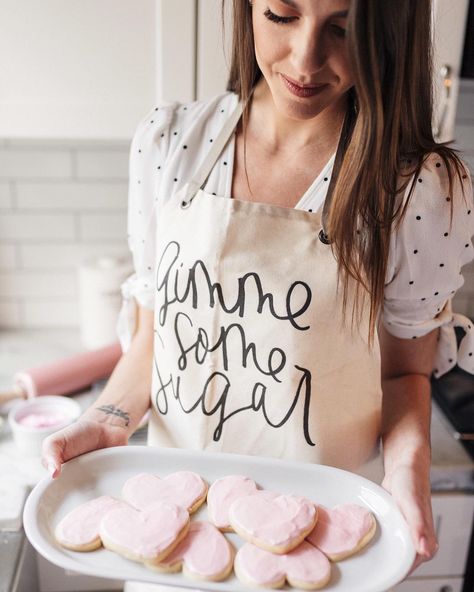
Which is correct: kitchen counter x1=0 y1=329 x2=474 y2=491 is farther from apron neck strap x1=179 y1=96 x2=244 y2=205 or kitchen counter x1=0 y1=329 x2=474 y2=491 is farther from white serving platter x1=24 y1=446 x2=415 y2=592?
apron neck strap x1=179 y1=96 x2=244 y2=205

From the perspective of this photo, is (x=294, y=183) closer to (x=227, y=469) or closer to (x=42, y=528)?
(x=227, y=469)

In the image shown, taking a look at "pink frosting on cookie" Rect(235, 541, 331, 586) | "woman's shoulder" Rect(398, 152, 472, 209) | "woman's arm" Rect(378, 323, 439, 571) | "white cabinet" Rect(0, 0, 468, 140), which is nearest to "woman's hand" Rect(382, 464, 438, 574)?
"woman's arm" Rect(378, 323, 439, 571)

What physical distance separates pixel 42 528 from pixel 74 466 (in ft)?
0.31

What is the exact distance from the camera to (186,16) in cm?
115

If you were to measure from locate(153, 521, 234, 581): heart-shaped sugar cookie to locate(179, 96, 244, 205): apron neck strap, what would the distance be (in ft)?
1.41

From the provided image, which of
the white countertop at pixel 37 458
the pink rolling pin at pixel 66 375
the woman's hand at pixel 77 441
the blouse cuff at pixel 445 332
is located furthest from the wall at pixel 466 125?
the pink rolling pin at pixel 66 375

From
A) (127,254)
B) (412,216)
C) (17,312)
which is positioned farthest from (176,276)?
(17,312)

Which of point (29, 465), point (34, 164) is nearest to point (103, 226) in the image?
point (34, 164)

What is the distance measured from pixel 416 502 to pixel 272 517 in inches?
6.6

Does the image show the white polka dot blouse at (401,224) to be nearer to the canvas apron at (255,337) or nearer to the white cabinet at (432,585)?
the canvas apron at (255,337)

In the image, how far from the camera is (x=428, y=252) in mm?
857

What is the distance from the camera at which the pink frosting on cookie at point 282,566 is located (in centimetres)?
71

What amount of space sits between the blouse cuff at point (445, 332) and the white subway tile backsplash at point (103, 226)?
0.88 m

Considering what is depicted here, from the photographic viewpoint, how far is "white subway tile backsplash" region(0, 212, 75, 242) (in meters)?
1.64
